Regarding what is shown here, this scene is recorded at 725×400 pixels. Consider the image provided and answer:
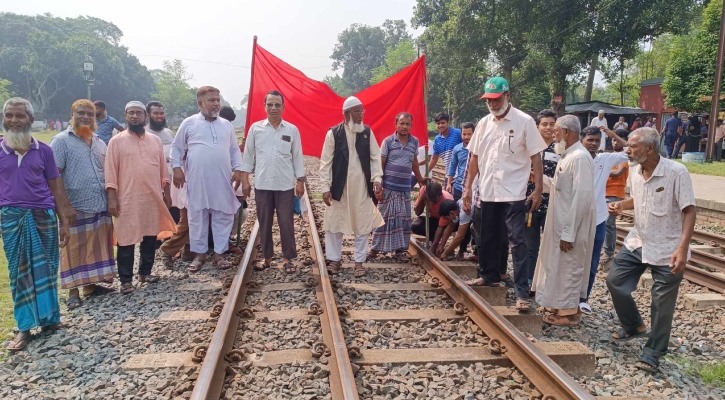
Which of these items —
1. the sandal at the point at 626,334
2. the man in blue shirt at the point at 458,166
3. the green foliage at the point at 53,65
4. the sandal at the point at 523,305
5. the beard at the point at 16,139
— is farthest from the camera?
the green foliage at the point at 53,65

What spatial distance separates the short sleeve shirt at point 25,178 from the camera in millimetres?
3943

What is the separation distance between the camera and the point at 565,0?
973 inches

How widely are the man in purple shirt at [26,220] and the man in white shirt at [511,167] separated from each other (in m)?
3.72

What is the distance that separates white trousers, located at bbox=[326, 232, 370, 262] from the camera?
5.64 meters

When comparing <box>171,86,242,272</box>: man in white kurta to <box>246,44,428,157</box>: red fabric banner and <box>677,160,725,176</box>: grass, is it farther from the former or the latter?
<box>677,160,725,176</box>: grass

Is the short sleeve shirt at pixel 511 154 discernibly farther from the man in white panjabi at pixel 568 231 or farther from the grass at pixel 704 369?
the grass at pixel 704 369

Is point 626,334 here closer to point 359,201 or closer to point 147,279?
point 359,201

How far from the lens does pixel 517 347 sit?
3471 mm

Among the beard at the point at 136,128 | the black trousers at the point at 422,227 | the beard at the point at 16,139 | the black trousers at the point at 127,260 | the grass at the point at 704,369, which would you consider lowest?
the grass at the point at 704,369

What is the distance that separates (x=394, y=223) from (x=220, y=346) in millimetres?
2959

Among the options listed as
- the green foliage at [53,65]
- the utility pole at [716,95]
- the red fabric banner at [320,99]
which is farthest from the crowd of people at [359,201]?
the green foliage at [53,65]

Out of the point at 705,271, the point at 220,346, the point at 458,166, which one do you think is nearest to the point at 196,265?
the point at 220,346

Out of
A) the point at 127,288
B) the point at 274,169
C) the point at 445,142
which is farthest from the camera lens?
the point at 445,142

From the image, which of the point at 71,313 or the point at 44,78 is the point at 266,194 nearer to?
the point at 71,313
